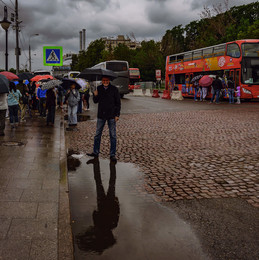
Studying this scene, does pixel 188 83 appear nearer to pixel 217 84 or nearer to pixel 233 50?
pixel 233 50

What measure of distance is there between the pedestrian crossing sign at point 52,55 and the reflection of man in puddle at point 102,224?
10.1 m

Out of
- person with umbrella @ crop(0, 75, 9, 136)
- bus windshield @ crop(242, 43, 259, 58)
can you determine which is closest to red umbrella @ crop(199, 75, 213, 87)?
bus windshield @ crop(242, 43, 259, 58)

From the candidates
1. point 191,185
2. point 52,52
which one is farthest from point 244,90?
point 191,185

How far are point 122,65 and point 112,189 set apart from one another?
27.8 meters

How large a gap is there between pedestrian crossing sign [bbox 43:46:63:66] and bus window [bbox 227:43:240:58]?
504 inches

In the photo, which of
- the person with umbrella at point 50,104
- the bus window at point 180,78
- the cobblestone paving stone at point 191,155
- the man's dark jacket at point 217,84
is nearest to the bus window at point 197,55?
the bus window at point 180,78

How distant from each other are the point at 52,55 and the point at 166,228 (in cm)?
1220

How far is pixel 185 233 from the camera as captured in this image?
3719mm

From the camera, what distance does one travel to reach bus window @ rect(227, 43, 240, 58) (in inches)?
896

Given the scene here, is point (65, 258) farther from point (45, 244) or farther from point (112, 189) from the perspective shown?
point (112, 189)

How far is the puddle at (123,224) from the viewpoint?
331cm

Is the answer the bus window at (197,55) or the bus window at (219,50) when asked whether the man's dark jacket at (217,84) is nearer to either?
the bus window at (219,50)

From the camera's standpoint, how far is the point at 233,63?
23.2 m

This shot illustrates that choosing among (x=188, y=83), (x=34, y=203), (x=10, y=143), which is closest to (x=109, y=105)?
(x=10, y=143)
